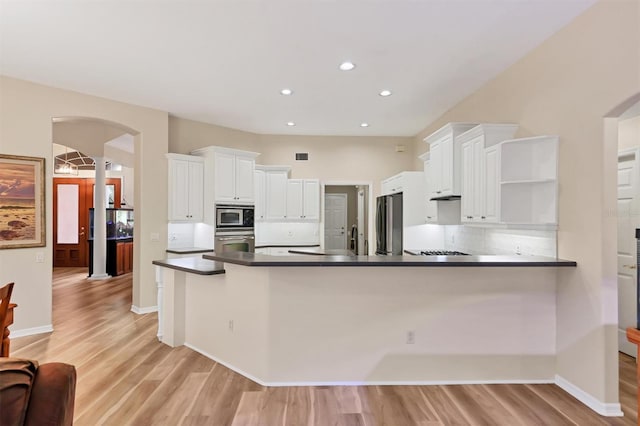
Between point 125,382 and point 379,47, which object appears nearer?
point 125,382

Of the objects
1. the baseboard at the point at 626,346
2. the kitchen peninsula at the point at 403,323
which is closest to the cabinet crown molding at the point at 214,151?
the kitchen peninsula at the point at 403,323

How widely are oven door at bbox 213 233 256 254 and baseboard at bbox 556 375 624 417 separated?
14.7ft

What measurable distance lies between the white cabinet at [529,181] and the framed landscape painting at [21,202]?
5197 millimetres

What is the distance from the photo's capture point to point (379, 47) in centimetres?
325

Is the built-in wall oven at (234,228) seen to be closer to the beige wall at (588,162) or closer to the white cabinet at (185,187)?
the white cabinet at (185,187)

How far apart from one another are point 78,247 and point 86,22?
849 cm

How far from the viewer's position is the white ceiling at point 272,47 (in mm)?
2652

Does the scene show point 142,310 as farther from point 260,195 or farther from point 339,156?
point 339,156

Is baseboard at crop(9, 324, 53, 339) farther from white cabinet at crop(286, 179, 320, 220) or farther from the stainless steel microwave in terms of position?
white cabinet at crop(286, 179, 320, 220)

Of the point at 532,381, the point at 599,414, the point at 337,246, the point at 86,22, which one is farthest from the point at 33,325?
the point at 337,246

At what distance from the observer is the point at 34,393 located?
110 cm

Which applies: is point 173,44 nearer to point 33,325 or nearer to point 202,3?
point 202,3

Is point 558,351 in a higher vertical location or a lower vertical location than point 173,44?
lower

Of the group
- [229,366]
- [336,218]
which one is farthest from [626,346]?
[336,218]
